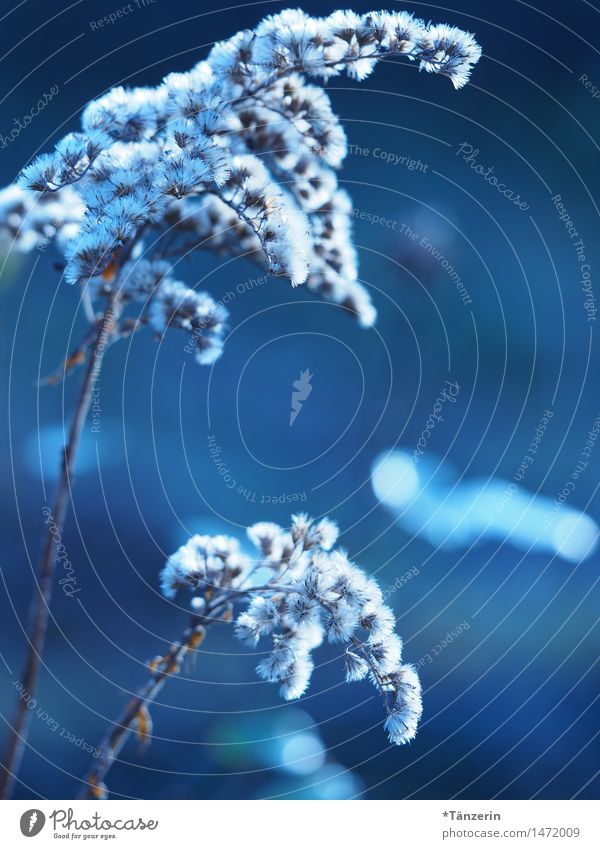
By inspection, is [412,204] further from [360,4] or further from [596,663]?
[596,663]

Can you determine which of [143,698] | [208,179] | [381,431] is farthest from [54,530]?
[381,431]

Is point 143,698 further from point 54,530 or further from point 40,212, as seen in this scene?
point 40,212

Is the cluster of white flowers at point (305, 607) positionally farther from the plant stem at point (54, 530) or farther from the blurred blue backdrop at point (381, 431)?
the blurred blue backdrop at point (381, 431)

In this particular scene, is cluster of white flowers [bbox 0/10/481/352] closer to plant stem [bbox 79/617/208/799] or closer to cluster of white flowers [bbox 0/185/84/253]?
cluster of white flowers [bbox 0/185/84/253]

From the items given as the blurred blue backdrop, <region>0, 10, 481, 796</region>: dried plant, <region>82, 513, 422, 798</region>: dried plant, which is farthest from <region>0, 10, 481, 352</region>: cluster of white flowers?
the blurred blue backdrop

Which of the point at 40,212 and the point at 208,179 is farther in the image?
the point at 40,212

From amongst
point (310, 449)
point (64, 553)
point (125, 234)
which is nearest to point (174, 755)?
point (64, 553)
